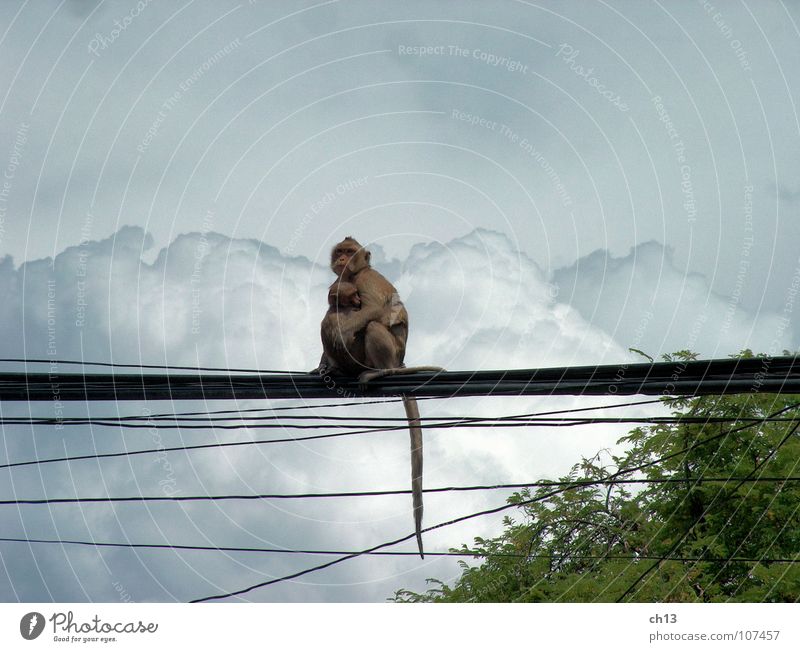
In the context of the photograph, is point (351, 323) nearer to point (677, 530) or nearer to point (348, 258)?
point (348, 258)

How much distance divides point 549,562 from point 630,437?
2.32 metres

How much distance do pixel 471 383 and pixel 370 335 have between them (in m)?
1.99

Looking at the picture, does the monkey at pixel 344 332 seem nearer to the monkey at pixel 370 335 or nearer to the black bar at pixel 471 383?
the monkey at pixel 370 335

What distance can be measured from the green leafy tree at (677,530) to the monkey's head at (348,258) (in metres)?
4.05

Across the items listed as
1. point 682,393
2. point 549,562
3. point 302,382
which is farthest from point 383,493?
point 549,562

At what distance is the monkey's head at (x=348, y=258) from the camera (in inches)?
363

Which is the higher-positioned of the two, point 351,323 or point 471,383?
point 351,323

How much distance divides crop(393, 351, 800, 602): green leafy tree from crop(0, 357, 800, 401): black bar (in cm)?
519

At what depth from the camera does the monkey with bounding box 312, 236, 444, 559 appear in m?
8.38
